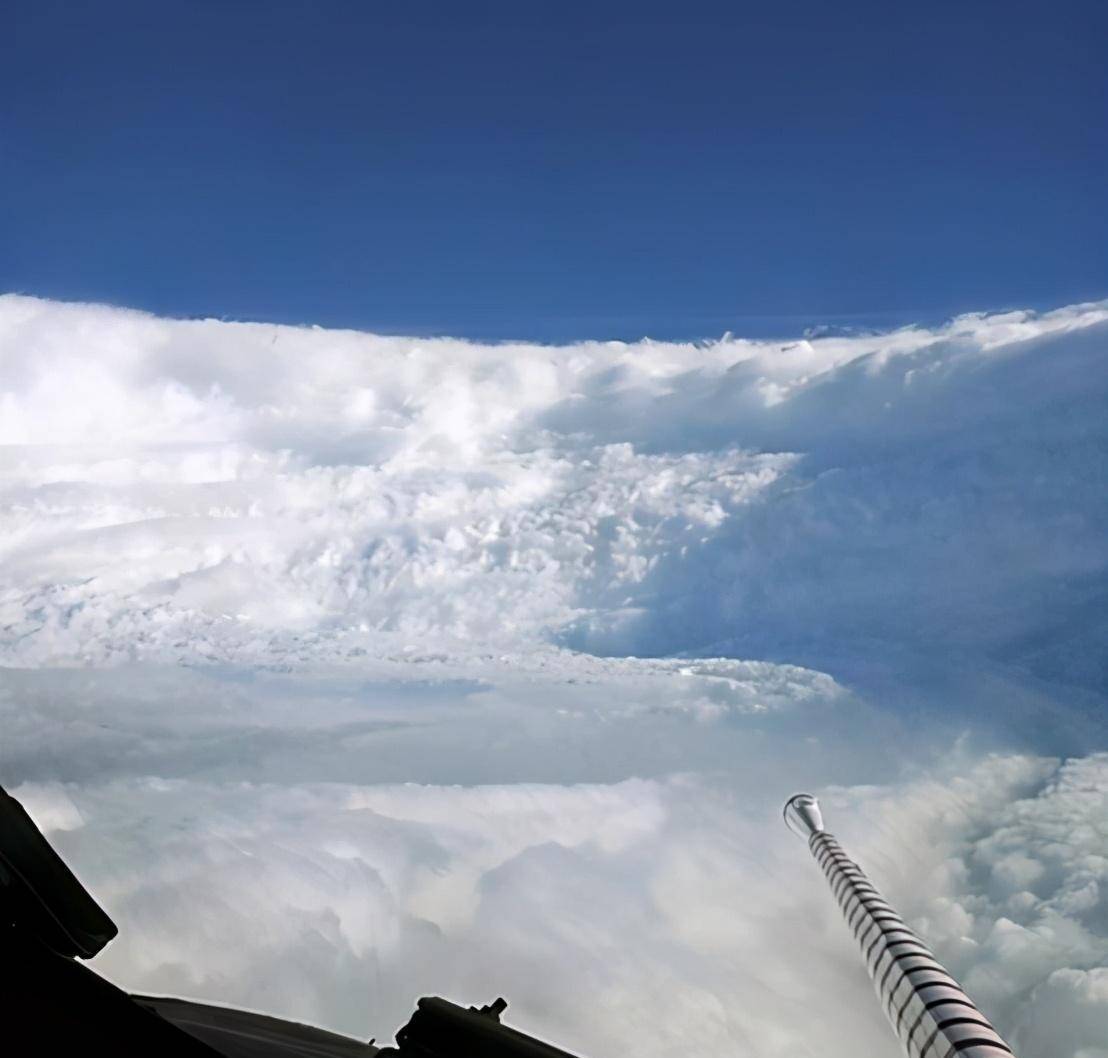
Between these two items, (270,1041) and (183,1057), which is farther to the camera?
(270,1041)

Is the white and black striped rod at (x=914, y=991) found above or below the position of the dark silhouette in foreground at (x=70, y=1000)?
above

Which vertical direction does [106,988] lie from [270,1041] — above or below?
below

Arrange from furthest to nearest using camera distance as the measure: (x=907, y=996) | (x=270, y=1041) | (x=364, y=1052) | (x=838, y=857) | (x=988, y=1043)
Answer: (x=838, y=857)
(x=907, y=996)
(x=988, y=1043)
(x=364, y=1052)
(x=270, y=1041)

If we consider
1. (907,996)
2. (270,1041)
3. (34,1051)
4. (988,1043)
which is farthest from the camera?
(907,996)

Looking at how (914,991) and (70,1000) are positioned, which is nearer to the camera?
(70,1000)

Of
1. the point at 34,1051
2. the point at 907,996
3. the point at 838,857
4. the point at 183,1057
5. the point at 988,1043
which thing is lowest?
the point at 34,1051

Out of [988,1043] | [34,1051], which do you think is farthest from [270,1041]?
[988,1043]

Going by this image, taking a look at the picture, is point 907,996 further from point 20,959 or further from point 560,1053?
point 20,959

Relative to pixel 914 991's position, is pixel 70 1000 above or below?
below

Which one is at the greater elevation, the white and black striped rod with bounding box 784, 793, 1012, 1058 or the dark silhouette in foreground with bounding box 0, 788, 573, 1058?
the white and black striped rod with bounding box 784, 793, 1012, 1058

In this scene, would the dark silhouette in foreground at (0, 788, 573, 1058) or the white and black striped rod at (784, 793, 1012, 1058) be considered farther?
the white and black striped rod at (784, 793, 1012, 1058)

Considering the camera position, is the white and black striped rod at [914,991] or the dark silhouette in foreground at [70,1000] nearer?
the dark silhouette in foreground at [70,1000]
